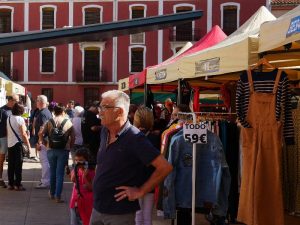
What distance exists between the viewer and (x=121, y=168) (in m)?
3.74

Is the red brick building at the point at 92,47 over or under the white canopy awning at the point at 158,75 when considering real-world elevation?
over

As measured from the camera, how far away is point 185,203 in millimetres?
5898

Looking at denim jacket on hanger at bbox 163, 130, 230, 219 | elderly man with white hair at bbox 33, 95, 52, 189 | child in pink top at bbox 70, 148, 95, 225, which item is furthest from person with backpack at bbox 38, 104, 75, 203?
denim jacket on hanger at bbox 163, 130, 230, 219

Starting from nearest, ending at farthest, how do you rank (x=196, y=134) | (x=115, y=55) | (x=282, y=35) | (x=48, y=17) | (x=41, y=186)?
(x=282, y=35) < (x=196, y=134) < (x=41, y=186) < (x=115, y=55) < (x=48, y=17)

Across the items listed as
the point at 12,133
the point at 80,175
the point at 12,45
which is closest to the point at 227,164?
the point at 80,175

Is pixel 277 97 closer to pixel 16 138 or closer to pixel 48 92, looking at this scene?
pixel 16 138

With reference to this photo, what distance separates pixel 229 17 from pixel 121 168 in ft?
121

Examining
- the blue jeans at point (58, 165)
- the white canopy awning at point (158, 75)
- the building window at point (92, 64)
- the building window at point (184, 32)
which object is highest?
the building window at point (184, 32)

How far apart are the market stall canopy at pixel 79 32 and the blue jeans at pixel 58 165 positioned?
1.91 metres

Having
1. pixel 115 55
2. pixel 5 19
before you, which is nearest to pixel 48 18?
pixel 5 19

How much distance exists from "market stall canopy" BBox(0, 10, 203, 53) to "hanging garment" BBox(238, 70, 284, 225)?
270 cm

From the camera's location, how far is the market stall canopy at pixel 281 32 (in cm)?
426

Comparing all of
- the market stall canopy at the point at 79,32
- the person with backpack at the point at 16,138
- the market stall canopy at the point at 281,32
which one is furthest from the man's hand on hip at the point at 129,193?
the person with backpack at the point at 16,138

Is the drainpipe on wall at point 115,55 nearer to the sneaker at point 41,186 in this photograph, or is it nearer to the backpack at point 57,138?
the sneaker at point 41,186
